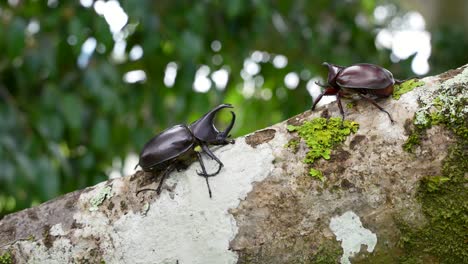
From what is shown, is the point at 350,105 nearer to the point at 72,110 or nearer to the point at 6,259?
the point at 6,259

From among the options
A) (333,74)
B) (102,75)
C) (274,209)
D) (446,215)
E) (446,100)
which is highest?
(102,75)

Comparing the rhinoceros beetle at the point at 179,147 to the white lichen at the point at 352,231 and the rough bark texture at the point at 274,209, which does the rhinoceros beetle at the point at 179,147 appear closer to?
the rough bark texture at the point at 274,209

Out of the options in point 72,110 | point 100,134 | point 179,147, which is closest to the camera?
point 179,147

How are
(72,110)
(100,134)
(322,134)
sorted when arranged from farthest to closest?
(100,134), (72,110), (322,134)

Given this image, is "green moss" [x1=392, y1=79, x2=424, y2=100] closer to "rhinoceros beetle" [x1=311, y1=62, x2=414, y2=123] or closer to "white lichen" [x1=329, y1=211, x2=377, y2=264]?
"rhinoceros beetle" [x1=311, y1=62, x2=414, y2=123]

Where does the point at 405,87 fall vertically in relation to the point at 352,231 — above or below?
above

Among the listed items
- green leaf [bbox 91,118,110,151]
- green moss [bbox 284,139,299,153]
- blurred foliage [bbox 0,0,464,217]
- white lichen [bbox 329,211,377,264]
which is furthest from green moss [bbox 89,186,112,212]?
green leaf [bbox 91,118,110,151]

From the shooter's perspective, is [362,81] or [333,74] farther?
[333,74]

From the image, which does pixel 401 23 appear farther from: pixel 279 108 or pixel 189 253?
pixel 189 253

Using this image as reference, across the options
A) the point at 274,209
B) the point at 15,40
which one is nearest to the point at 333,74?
the point at 274,209
